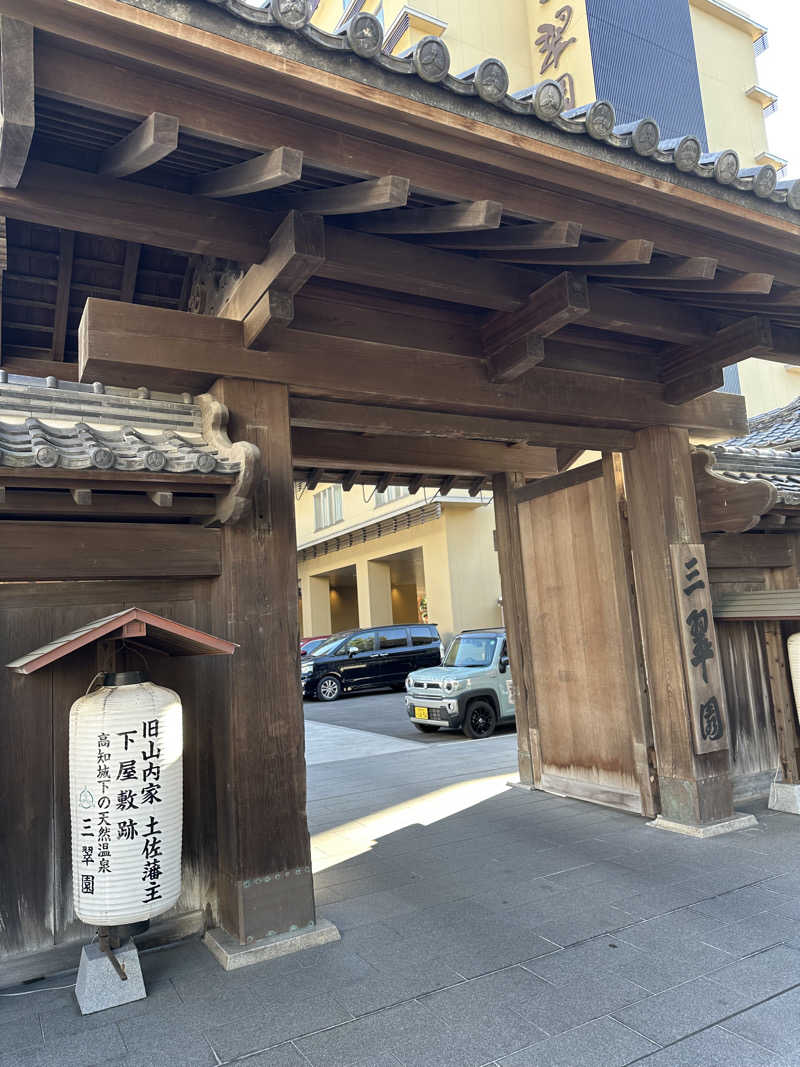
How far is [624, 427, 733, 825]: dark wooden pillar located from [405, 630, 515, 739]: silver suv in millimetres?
5168

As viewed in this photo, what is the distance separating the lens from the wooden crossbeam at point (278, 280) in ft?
10.3

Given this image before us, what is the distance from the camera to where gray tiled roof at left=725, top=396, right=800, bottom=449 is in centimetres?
805

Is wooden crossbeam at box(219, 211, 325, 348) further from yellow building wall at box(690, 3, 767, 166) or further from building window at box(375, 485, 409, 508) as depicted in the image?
yellow building wall at box(690, 3, 767, 166)

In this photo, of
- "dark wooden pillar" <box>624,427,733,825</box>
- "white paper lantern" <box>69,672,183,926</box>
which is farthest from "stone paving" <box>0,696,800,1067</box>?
"white paper lantern" <box>69,672,183,926</box>

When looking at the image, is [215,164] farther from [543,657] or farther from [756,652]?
[756,652]

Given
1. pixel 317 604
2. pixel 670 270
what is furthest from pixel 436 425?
pixel 317 604

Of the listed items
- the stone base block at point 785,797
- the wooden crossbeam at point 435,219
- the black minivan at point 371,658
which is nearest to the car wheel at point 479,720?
the stone base block at point 785,797

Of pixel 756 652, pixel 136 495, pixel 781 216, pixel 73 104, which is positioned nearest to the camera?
pixel 73 104

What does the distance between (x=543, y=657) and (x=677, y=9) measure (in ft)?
75.6

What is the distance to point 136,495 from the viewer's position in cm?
336

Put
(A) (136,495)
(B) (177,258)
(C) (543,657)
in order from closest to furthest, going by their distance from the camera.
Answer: (A) (136,495) < (B) (177,258) < (C) (543,657)

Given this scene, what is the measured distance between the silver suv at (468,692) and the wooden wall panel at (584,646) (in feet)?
13.3

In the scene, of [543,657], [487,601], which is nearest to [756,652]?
Result: [543,657]

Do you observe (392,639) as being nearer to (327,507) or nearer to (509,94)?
(327,507)
